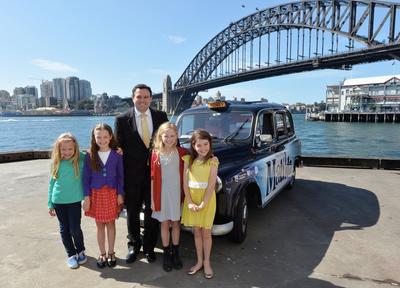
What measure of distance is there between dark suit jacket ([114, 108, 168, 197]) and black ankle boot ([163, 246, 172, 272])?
2.51 feet

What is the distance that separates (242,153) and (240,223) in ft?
3.19

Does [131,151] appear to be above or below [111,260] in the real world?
above

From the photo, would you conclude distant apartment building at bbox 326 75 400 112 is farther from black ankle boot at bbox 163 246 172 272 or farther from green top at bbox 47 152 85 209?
green top at bbox 47 152 85 209

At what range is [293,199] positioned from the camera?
20.7 feet

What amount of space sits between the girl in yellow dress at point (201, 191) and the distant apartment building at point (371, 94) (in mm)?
101564

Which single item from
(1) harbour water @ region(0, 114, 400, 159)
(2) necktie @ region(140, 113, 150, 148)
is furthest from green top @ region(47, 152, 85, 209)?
(1) harbour water @ region(0, 114, 400, 159)

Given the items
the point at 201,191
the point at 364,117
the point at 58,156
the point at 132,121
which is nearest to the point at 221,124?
the point at 132,121

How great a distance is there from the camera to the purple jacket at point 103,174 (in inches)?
138

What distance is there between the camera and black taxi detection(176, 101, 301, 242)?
3770 mm

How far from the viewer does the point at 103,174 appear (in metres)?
3.52

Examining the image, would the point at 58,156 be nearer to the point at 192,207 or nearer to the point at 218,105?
the point at 192,207

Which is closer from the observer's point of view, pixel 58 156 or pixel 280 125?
pixel 58 156

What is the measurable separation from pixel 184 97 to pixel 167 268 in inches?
A: 2964

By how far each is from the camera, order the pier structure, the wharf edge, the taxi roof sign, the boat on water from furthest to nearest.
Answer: the boat on water
the pier structure
the wharf edge
the taxi roof sign
